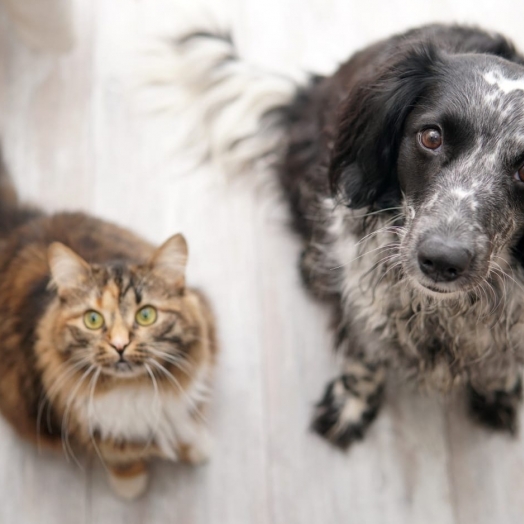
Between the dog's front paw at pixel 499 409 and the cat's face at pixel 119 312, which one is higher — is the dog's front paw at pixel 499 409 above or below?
below

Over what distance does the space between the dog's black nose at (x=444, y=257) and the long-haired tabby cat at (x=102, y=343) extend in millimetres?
511

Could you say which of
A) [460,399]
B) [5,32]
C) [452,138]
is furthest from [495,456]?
[5,32]

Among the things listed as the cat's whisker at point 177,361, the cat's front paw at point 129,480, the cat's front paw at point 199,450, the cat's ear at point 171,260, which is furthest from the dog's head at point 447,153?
the cat's front paw at point 129,480

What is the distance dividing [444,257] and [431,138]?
241mm

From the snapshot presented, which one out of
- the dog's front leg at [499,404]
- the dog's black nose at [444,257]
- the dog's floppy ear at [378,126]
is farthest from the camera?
the dog's front leg at [499,404]

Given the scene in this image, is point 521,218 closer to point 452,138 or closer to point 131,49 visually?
point 452,138

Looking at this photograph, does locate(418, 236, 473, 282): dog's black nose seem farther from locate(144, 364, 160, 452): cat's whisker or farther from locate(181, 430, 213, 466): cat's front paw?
locate(181, 430, 213, 466): cat's front paw

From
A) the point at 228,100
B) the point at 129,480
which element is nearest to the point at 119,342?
the point at 129,480

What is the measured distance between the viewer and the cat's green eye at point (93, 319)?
4.62 ft

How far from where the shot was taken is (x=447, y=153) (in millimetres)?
1266

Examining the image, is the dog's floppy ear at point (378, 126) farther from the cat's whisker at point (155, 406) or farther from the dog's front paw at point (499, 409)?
the dog's front paw at point (499, 409)

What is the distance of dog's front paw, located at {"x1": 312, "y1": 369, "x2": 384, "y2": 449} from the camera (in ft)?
6.01

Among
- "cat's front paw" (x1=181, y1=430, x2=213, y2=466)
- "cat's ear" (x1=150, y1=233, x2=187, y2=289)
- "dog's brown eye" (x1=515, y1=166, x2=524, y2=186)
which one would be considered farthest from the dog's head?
"cat's front paw" (x1=181, y1=430, x2=213, y2=466)

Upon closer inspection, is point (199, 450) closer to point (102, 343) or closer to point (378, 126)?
point (102, 343)
